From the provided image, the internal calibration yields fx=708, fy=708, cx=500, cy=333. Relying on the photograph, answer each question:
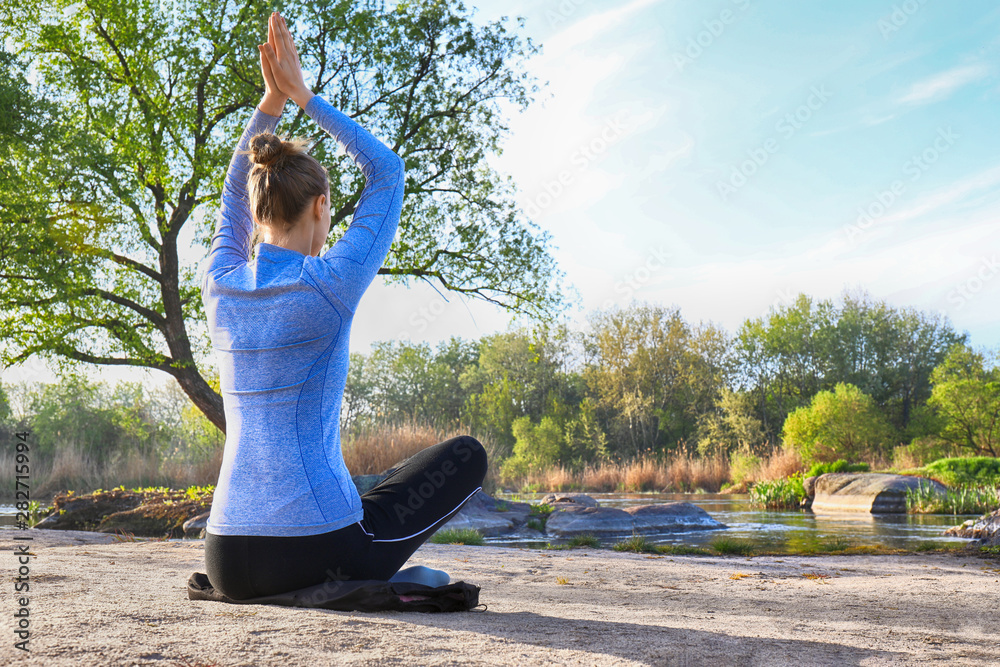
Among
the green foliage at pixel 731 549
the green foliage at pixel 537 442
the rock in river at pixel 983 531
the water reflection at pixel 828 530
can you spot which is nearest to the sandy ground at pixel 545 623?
the green foliage at pixel 731 549

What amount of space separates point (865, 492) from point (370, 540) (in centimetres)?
1567

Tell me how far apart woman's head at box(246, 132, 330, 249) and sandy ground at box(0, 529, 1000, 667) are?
1170 mm

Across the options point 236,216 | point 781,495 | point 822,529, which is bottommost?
point 781,495

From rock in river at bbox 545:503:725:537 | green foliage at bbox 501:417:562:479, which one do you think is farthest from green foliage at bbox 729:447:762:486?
rock in river at bbox 545:503:725:537

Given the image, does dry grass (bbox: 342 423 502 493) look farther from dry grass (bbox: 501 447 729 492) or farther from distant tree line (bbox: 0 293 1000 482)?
distant tree line (bbox: 0 293 1000 482)

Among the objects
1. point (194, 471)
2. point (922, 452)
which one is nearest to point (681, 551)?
point (194, 471)

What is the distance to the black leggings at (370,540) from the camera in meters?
1.99

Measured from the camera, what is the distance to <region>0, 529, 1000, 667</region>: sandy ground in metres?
1.75

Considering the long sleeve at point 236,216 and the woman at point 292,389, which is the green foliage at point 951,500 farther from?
the long sleeve at point 236,216

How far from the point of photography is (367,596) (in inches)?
83.3

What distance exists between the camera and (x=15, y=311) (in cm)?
1129

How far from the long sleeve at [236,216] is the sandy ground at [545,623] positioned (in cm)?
107

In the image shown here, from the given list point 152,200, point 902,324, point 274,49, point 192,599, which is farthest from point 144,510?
point 902,324

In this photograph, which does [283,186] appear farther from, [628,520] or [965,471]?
[965,471]
